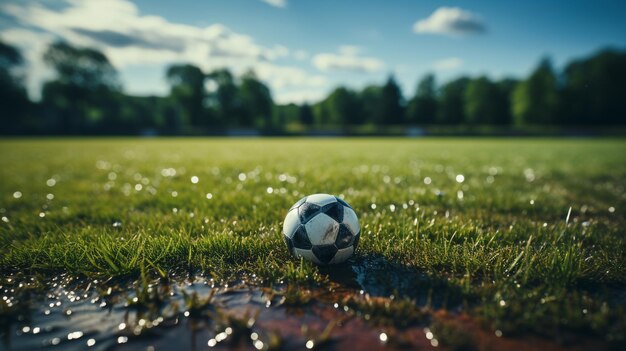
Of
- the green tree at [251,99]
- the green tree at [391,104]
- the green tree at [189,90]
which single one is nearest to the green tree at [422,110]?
the green tree at [391,104]

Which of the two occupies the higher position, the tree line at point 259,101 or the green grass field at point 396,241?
the tree line at point 259,101

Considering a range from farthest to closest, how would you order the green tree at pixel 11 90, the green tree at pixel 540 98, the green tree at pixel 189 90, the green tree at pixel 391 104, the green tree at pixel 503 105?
the green tree at pixel 391 104, the green tree at pixel 503 105, the green tree at pixel 189 90, the green tree at pixel 540 98, the green tree at pixel 11 90

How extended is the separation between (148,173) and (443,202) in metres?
7.87

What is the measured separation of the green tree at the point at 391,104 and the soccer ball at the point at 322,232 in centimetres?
8929

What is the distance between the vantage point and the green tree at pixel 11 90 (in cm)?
6562

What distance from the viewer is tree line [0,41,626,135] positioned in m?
68.8

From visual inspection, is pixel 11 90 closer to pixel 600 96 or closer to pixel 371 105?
pixel 371 105

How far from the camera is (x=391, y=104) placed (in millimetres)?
88312

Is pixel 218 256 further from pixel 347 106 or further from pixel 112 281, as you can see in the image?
pixel 347 106

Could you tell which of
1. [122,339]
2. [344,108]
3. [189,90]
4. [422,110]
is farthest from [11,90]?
[422,110]

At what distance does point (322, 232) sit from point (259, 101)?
8960cm

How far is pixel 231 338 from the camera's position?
1955 millimetres

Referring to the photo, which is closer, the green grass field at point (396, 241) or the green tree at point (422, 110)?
the green grass field at point (396, 241)

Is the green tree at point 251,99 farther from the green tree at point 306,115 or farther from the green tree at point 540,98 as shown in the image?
the green tree at point 540,98
